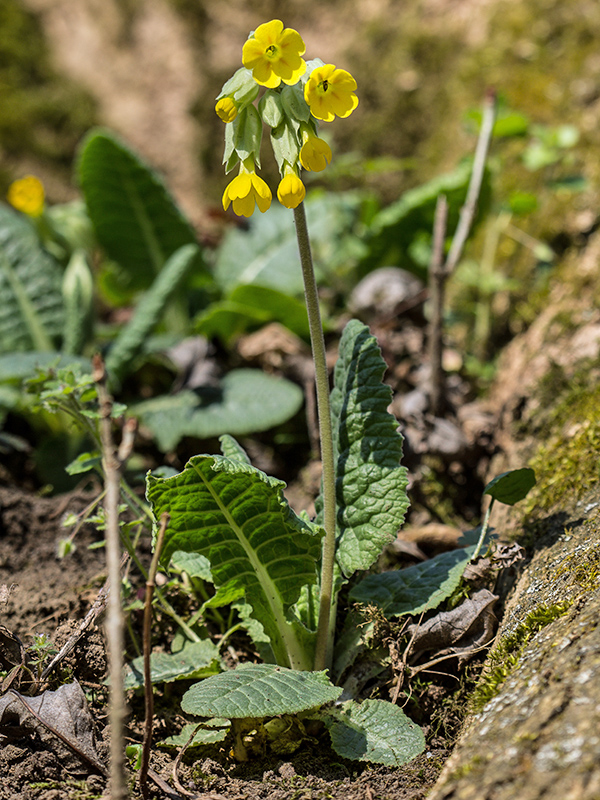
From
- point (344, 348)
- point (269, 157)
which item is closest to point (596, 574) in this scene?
point (344, 348)

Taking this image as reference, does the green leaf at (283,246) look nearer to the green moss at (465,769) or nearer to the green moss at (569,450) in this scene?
the green moss at (569,450)

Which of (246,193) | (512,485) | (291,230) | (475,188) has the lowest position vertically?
(512,485)

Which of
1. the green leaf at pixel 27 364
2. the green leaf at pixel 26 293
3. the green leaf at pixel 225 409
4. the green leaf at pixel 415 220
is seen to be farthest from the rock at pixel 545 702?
the green leaf at pixel 26 293

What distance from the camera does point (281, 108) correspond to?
1573 mm

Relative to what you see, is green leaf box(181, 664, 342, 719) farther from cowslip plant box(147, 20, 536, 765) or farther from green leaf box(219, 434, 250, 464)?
green leaf box(219, 434, 250, 464)

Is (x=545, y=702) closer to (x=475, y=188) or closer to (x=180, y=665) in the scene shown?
(x=180, y=665)

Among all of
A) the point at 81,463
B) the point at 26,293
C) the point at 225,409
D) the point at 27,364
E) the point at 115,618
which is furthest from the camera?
the point at 26,293

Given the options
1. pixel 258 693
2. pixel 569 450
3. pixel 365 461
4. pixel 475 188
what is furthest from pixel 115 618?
pixel 475 188

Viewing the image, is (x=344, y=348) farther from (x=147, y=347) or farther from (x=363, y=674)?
(x=147, y=347)

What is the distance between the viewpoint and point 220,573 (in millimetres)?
1855

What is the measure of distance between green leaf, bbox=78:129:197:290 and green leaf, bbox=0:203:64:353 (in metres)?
0.42

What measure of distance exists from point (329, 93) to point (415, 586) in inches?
52.4

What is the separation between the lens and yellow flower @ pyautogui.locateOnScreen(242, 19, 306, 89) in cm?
145

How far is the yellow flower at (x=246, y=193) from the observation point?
1.59 m
